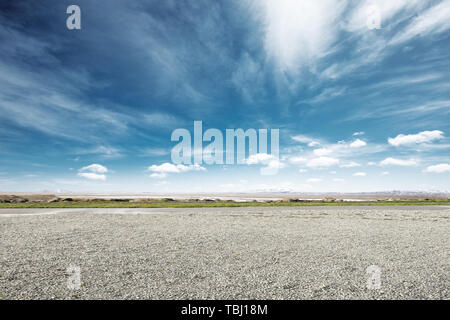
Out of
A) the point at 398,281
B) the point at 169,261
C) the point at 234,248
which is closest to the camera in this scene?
the point at 398,281

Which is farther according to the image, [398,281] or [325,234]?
[325,234]

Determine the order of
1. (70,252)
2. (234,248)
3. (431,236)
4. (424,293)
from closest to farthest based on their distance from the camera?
(424,293) → (70,252) → (234,248) → (431,236)

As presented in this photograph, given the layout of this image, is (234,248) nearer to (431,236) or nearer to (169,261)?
(169,261)

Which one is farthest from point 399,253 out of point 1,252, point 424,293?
point 1,252

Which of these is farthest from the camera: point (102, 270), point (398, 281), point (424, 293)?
point (102, 270)

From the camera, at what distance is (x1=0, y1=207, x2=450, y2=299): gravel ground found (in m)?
6.90

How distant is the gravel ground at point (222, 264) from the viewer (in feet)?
22.6

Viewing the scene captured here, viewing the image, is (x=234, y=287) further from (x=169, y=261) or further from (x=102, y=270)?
(x=102, y=270)

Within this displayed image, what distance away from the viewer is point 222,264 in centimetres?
928

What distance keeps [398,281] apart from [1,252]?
1569 centimetres

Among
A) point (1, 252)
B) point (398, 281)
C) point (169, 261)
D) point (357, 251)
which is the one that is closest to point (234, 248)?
point (169, 261)
